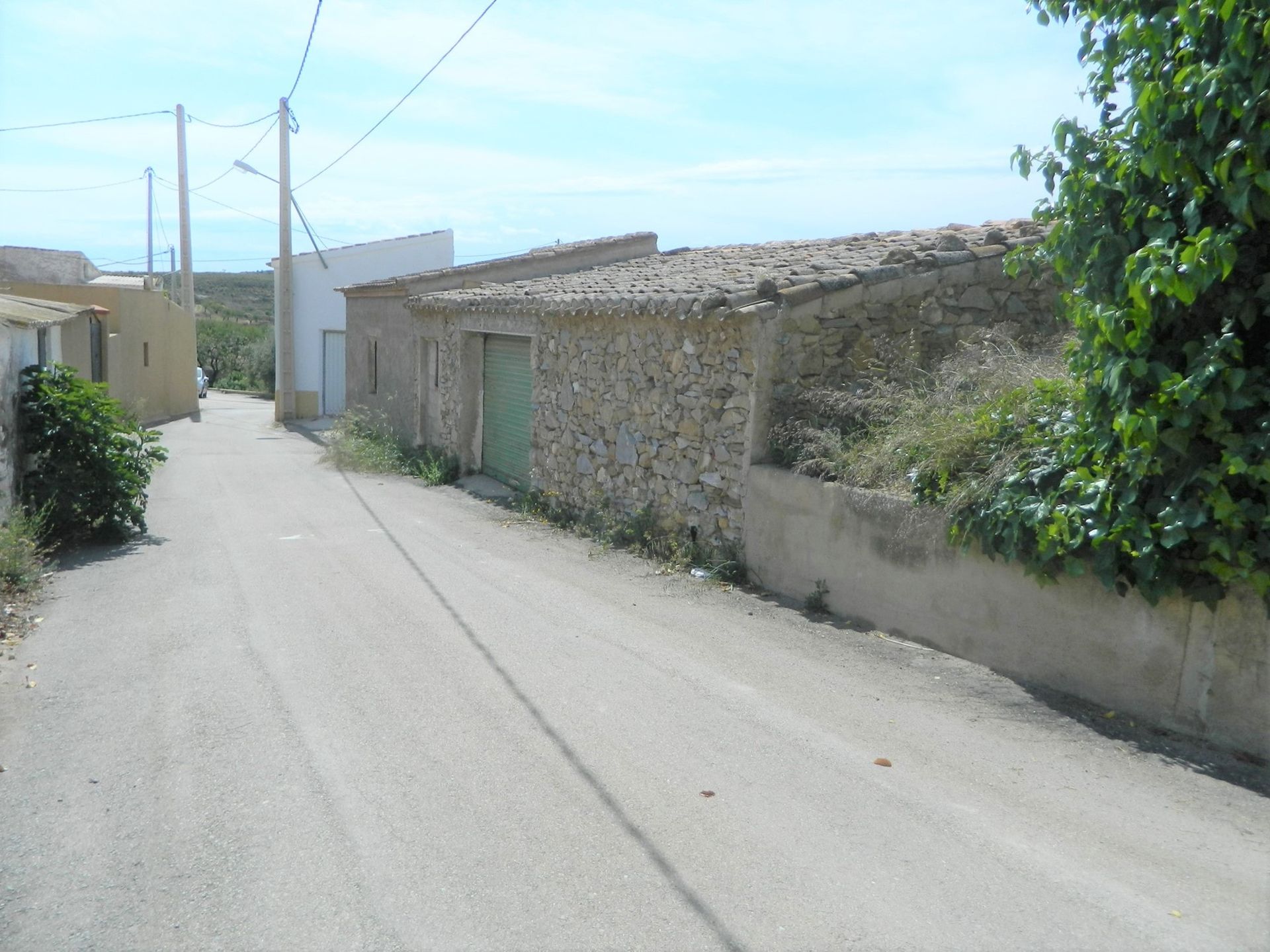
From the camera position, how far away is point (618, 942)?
3.54m

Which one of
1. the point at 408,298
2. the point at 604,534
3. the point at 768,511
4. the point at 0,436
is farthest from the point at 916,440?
the point at 408,298

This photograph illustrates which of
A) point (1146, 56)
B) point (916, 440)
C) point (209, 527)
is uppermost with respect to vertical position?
point (1146, 56)

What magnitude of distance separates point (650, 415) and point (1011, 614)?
508cm

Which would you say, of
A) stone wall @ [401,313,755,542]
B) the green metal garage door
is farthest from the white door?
stone wall @ [401,313,755,542]

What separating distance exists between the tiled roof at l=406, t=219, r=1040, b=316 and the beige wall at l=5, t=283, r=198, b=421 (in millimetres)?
12016

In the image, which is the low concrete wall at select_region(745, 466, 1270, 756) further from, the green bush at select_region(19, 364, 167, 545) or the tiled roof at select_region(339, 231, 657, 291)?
the tiled roof at select_region(339, 231, 657, 291)

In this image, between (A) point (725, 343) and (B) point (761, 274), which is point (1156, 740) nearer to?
(A) point (725, 343)

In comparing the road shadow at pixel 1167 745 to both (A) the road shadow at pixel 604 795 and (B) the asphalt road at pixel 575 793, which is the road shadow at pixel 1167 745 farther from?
(A) the road shadow at pixel 604 795

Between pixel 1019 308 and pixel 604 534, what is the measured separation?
481cm

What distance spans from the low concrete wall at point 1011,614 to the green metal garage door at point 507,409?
6.04 meters

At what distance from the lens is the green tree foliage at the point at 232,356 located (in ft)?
155

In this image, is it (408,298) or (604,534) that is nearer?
(604,534)

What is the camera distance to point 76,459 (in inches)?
413

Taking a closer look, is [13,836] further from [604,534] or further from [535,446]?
[535,446]
